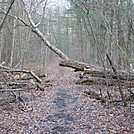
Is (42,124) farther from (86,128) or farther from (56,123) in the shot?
(86,128)

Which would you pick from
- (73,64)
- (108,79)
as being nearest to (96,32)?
(73,64)

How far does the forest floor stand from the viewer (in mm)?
5254

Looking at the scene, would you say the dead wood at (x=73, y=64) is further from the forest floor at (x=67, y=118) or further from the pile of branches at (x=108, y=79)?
the forest floor at (x=67, y=118)

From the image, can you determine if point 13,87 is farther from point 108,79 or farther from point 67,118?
point 108,79

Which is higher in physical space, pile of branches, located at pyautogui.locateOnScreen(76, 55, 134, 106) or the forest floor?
pile of branches, located at pyautogui.locateOnScreen(76, 55, 134, 106)

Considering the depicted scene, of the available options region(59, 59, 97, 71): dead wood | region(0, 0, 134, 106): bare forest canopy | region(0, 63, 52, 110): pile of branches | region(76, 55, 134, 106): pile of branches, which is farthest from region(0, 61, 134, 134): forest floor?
region(59, 59, 97, 71): dead wood

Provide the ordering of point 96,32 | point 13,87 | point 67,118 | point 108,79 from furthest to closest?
1. point 96,32
2. point 13,87
3. point 108,79
4. point 67,118

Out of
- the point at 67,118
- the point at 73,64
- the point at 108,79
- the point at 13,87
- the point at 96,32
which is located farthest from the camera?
the point at 96,32

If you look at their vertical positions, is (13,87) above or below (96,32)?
below

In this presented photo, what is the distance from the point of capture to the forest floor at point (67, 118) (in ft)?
17.2

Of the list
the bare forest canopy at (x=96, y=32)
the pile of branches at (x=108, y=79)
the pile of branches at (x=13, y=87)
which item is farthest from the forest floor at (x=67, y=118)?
the bare forest canopy at (x=96, y=32)

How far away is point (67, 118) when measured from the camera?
6.45 metres

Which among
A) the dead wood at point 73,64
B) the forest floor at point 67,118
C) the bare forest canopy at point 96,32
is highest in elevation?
the bare forest canopy at point 96,32

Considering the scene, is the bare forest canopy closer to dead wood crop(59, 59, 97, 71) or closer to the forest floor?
dead wood crop(59, 59, 97, 71)
